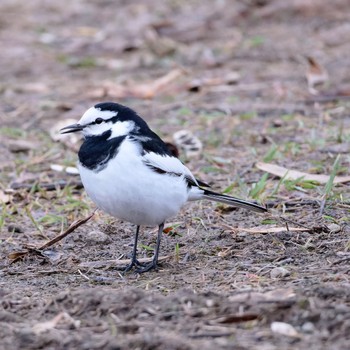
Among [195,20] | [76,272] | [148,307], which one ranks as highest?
[148,307]

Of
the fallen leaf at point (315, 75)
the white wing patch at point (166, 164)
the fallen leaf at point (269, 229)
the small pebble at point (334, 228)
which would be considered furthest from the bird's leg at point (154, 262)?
the fallen leaf at point (315, 75)

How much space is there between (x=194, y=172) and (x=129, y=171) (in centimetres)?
209

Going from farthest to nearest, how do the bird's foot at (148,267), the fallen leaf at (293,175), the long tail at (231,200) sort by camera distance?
the fallen leaf at (293,175), the long tail at (231,200), the bird's foot at (148,267)

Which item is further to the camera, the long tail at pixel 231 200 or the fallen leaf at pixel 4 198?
the fallen leaf at pixel 4 198

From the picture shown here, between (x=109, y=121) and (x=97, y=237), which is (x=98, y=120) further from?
(x=97, y=237)

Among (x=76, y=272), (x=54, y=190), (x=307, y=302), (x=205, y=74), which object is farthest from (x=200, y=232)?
(x=205, y=74)

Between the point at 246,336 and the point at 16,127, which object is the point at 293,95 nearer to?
the point at 16,127

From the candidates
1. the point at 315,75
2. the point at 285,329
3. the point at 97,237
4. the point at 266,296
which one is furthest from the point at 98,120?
the point at 315,75

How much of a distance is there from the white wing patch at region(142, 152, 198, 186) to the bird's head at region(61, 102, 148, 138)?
0.23 m

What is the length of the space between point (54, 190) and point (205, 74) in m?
3.77

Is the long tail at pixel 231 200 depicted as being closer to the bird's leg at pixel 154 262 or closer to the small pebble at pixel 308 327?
the bird's leg at pixel 154 262

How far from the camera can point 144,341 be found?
11.5ft

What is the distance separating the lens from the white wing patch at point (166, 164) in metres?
5.02

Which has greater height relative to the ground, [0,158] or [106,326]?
[106,326]
